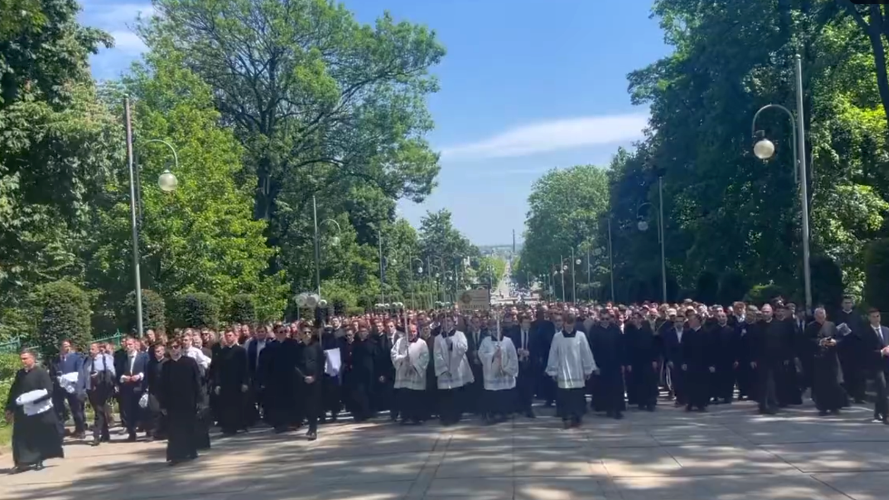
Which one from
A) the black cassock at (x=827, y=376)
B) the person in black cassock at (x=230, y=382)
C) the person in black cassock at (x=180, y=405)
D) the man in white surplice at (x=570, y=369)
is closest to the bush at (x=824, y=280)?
the black cassock at (x=827, y=376)

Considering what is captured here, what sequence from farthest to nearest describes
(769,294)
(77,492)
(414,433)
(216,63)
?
(216,63) → (769,294) → (414,433) → (77,492)

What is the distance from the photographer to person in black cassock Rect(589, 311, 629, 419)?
18250mm

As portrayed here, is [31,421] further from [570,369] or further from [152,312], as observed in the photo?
[152,312]

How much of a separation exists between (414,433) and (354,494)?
18.7ft

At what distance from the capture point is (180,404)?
588 inches

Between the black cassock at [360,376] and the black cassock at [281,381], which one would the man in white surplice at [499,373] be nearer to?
the black cassock at [360,376]

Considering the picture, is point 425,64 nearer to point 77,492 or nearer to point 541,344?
point 541,344

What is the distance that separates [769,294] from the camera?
33.5 m

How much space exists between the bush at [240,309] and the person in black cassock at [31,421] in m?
21.5

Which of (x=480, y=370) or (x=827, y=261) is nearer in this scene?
(x=480, y=370)

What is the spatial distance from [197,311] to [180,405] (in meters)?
17.1

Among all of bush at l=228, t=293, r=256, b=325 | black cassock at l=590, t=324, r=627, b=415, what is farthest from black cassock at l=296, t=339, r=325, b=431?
bush at l=228, t=293, r=256, b=325

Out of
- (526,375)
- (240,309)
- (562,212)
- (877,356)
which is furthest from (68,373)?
(562,212)

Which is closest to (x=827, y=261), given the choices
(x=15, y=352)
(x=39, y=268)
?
(x=15, y=352)
